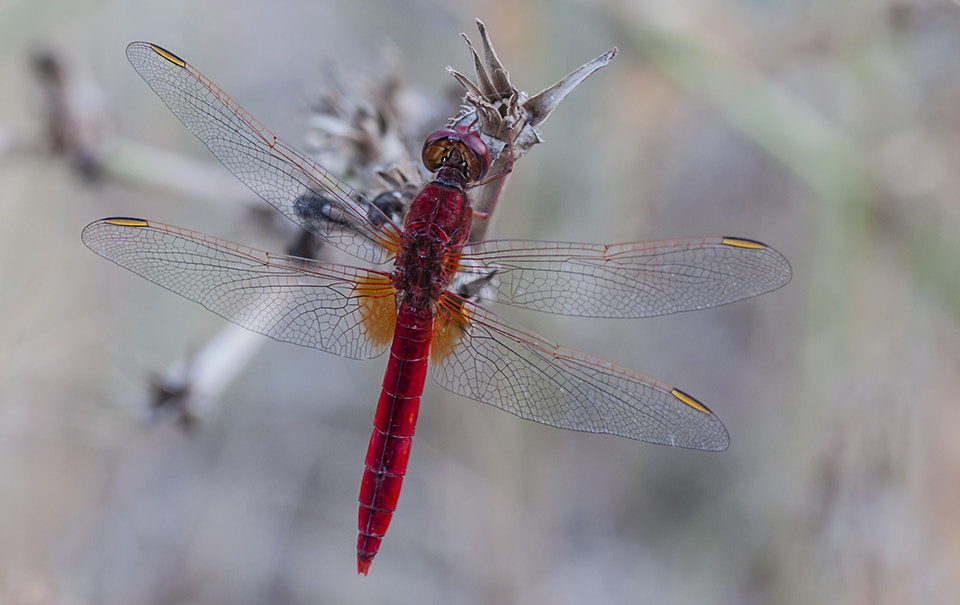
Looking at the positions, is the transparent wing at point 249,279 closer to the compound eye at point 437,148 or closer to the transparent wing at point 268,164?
the transparent wing at point 268,164

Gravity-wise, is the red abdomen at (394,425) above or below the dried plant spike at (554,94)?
below

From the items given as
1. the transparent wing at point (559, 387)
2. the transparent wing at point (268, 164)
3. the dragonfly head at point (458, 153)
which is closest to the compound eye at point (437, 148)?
the dragonfly head at point (458, 153)

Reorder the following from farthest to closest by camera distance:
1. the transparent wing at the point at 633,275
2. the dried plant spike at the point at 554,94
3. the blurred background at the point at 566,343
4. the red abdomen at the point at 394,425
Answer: the blurred background at the point at 566,343 < the red abdomen at the point at 394,425 < the transparent wing at the point at 633,275 < the dried plant spike at the point at 554,94

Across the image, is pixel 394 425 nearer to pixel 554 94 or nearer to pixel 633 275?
pixel 633 275

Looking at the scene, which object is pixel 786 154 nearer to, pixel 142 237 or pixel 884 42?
pixel 884 42

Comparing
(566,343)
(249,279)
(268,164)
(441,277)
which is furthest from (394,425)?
(566,343)


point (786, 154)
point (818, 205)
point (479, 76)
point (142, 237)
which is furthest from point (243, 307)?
point (818, 205)
